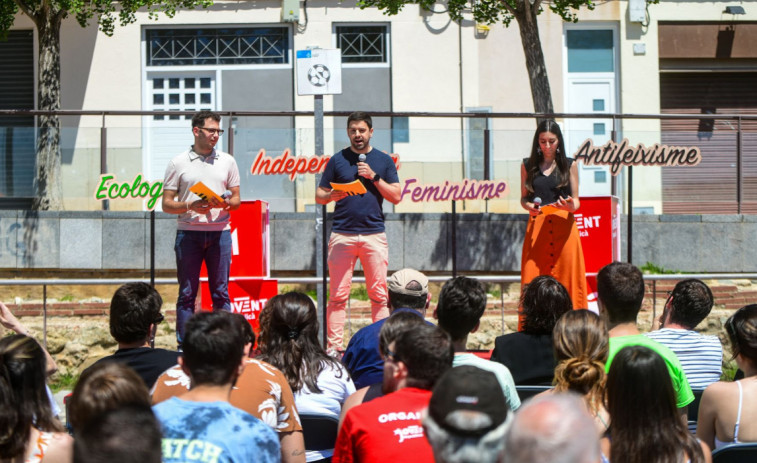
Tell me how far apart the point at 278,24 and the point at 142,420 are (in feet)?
50.0

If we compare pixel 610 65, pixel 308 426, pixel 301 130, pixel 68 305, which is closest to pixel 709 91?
pixel 610 65

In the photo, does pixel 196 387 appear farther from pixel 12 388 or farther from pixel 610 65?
pixel 610 65

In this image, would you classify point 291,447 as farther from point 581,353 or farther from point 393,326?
point 581,353

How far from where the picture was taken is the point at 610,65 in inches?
682

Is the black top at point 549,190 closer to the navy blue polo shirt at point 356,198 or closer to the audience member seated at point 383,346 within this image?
the navy blue polo shirt at point 356,198

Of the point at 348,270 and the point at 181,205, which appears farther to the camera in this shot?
the point at 348,270

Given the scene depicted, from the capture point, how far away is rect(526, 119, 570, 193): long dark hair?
7727 mm

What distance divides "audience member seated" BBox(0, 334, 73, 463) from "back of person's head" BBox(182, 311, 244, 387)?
522 millimetres

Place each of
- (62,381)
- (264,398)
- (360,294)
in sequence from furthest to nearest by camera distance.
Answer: (360,294)
(62,381)
(264,398)

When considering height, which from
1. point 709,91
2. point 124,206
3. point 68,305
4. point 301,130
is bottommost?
point 68,305

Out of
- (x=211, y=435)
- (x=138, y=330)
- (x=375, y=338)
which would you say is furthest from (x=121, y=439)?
(x=375, y=338)

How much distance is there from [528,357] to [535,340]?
117 mm

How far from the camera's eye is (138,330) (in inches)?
179

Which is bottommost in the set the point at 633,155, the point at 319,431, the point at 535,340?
the point at 319,431
